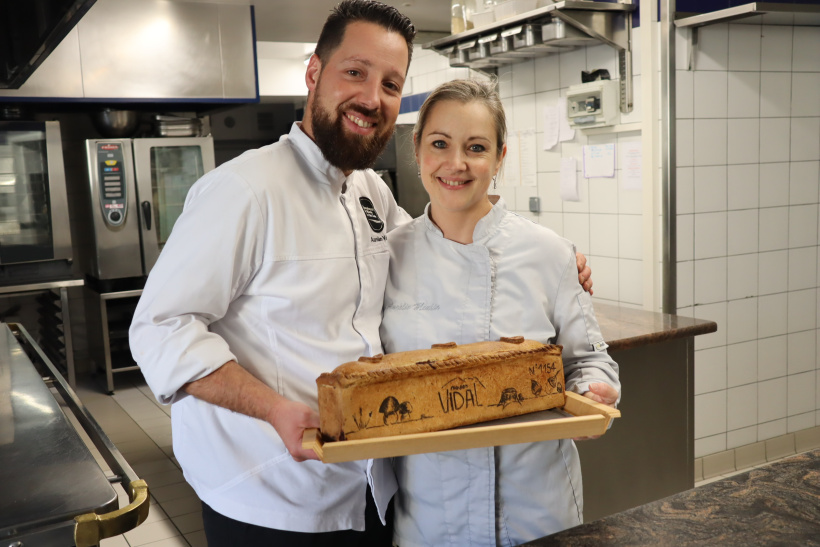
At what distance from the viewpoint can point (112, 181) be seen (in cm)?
515

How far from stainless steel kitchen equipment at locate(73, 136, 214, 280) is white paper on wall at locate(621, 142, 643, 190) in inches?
124

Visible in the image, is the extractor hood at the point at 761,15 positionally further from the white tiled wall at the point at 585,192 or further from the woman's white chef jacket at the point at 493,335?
the woman's white chef jacket at the point at 493,335

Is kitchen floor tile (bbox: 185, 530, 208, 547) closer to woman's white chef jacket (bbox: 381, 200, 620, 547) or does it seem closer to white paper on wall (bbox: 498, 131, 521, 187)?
woman's white chef jacket (bbox: 381, 200, 620, 547)

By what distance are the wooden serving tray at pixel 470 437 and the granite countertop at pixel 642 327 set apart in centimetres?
132

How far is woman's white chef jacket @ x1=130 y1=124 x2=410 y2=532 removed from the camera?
135 centimetres

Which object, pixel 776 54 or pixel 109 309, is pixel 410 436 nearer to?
pixel 776 54

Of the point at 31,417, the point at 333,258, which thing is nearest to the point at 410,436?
the point at 333,258

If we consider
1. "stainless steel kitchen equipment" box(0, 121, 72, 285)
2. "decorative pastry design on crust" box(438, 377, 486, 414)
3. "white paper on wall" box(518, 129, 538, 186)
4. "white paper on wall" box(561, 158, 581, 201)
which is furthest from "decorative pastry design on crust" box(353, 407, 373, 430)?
"stainless steel kitchen equipment" box(0, 121, 72, 285)

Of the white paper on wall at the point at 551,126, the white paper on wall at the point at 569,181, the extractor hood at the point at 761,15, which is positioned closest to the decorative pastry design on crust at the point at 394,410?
the extractor hood at the point at 761,15

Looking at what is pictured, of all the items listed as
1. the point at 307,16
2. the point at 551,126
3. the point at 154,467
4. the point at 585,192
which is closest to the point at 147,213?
the point at 307,16

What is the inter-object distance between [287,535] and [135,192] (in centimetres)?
430

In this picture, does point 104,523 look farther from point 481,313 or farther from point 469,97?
point 469,97

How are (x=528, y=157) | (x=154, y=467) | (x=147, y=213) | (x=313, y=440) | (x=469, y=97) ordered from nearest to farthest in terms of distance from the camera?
(x=313, y=440) → (x=469, y=97) → (x=154, y=467) → (x=528, y=157) → (x=147, y=213)

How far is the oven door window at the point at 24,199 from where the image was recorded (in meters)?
4.82
